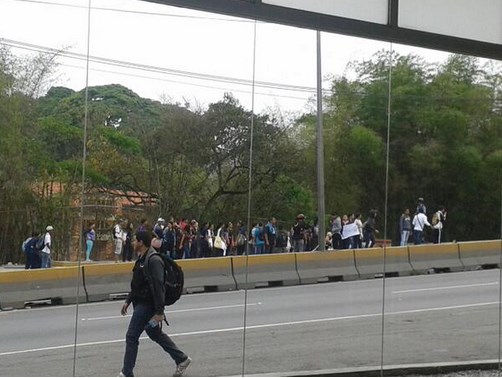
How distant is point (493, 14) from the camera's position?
11.6 metres

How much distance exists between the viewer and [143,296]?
30.2 feet

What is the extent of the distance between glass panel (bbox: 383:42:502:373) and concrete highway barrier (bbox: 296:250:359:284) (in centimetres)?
61

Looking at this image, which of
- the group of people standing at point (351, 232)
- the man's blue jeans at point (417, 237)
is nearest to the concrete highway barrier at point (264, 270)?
the group of people standing at point (351, 232)

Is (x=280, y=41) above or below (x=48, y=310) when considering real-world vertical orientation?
above

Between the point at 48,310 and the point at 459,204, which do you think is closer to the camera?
the point at 48,310

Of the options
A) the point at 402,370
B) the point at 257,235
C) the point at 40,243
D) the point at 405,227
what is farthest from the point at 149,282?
the point at 402,370

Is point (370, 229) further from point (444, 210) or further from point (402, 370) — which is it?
point (402, 370)

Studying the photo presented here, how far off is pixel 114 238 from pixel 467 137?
533 cm

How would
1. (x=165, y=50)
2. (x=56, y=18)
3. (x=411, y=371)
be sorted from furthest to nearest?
(x=411, y=371)
(x=165, y=50)
(x=56, y=18)

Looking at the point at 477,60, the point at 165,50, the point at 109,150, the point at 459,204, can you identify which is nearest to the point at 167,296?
the point at 109,150

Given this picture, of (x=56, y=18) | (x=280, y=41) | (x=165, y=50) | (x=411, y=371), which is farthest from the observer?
(x=411, y=371)

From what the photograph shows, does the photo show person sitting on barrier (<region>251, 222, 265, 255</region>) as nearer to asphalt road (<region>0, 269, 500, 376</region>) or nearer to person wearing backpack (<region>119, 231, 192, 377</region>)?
asphalt road (<region>0, 269, 500, 376</region>)

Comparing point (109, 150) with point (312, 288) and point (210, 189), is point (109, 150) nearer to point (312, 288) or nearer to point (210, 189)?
point (210, 189)

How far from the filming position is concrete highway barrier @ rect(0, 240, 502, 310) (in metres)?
8.91
